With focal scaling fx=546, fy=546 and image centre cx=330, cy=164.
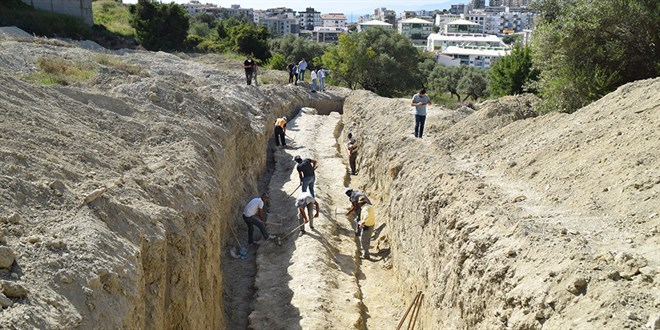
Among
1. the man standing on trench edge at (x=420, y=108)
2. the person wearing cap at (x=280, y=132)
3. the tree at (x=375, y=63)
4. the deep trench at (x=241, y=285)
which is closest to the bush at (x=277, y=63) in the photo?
the tree at (x=375, y=63)

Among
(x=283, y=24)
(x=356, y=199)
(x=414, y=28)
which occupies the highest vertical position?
(x=283, y=24)

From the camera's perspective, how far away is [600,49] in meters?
14.7

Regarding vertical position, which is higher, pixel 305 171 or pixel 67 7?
pixel 67 7

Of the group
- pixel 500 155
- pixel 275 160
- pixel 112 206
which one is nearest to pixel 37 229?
pixel 112 206

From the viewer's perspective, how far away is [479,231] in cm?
951

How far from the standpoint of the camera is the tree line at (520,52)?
1462 centimetres

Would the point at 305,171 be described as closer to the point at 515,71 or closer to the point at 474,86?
the point at 515,71

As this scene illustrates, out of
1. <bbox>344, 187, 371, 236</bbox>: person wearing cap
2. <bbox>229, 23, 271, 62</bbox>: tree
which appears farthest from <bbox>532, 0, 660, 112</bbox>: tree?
<bbox>229, 23, 271, 62</bbox>: tree

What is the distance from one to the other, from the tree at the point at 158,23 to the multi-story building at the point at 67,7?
366 centimetres

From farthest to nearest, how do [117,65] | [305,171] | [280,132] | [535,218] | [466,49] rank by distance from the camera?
1. [466,49]
2. [280,132]
3. [117,65]
4. [305,171]
5. [535,218]

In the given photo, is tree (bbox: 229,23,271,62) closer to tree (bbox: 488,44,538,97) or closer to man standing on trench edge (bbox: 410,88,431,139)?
tree (bbox: 488,44,538,97)

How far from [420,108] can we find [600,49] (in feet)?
16.9

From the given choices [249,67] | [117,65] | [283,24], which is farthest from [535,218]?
[283,24]

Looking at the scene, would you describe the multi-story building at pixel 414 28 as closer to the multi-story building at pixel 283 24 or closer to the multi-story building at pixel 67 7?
the multi-story building at pixel 283 24
